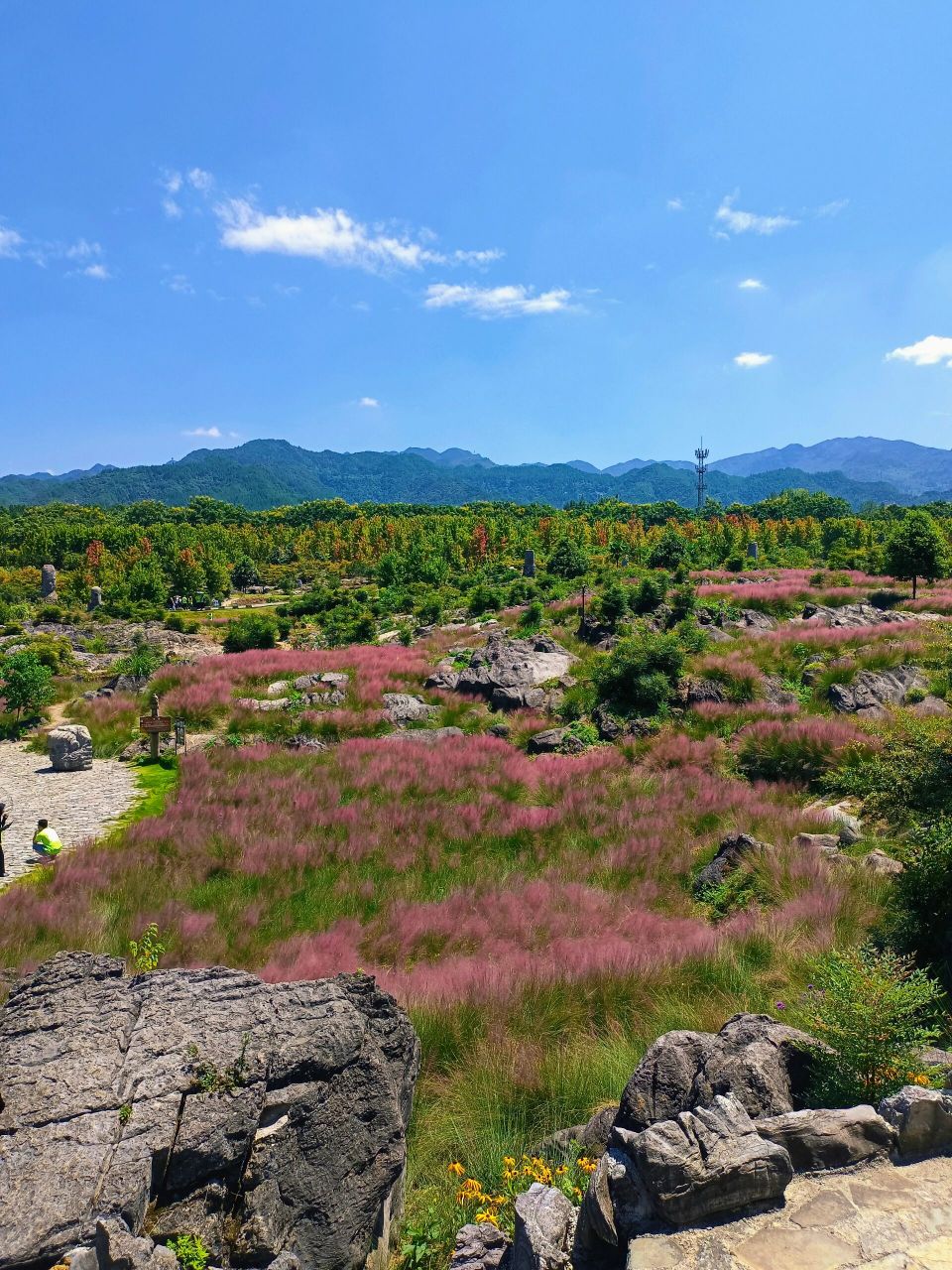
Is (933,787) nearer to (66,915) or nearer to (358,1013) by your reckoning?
(358,1013)

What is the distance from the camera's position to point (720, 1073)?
4.48 meters

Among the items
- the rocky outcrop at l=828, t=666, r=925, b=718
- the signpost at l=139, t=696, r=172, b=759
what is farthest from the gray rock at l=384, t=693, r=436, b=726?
the rocky outcrop at l=828, t=666, r=925, b=718

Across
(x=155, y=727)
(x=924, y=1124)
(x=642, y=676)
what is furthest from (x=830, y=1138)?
(x=155, y=727)

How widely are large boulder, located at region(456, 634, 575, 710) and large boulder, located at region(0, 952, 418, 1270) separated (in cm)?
1675

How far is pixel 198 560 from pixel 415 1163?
71961 mm

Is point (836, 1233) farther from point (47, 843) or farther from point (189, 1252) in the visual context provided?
point (47, 843)

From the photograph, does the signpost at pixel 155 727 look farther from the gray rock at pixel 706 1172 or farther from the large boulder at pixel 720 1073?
the gray rock at pixel 706 1172

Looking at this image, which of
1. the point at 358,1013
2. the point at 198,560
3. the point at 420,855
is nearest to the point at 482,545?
the point at 198,560

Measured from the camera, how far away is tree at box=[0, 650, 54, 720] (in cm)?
2098

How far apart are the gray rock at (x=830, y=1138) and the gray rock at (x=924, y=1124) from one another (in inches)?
2.8

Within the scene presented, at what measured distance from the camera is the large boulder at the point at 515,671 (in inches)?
854

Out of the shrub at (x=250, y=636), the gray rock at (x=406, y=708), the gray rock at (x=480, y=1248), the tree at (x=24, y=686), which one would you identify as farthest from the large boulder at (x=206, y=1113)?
the shrub at (x=250, y=636)

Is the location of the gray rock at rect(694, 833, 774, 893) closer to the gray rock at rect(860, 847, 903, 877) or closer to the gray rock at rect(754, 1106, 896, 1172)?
the gray rock at rect(860, 847, 903, 877)

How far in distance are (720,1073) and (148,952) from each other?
5.95m
